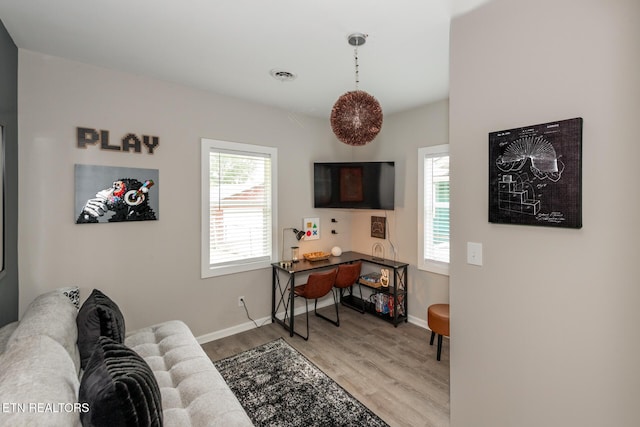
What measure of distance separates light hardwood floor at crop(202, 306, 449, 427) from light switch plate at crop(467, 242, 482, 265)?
1.18m

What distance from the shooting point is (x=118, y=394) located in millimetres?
1038

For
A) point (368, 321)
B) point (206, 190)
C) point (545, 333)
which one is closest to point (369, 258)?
point (368, 321)

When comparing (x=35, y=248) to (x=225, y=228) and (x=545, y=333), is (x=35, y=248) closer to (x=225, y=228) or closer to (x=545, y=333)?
(x=225, y=228)

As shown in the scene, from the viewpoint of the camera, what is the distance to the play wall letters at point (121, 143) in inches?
97.8

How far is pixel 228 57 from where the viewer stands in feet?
7.86

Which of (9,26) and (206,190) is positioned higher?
(9,26)

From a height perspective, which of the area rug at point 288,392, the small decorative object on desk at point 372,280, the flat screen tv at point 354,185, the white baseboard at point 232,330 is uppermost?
the flat screen tv at point 354,185

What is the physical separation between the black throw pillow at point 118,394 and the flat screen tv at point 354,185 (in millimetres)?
2961

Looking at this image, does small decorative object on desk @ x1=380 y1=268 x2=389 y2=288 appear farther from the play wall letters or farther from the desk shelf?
the play wall letters

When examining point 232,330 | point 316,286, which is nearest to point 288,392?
point 316,286

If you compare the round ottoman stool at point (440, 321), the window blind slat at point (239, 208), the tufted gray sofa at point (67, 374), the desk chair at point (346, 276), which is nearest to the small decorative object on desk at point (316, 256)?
the desk chair at point (346, 276)

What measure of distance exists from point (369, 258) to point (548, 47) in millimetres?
3003

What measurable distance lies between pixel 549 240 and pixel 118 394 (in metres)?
1.94

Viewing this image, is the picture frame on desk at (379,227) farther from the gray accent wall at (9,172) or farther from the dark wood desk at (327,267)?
the gray accent wall at (9,172)
